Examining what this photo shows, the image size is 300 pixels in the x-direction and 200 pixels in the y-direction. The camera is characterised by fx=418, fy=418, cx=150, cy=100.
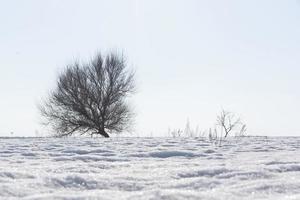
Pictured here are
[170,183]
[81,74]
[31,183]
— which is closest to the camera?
[31,183]

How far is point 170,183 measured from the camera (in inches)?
81.6

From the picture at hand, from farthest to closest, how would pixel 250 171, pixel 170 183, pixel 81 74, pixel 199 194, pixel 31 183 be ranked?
1. pixel 81 74
2. pixel 250 171
3. pixel 170 183
4. pixel 31 183
5. pixel 199 194

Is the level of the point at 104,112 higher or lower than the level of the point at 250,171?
higher

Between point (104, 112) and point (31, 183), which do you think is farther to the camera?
point (104, 112)

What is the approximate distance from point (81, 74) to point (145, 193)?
19715 mm

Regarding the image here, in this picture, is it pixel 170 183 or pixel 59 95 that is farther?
pixel 59 95

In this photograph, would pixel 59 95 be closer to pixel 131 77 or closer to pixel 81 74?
pixel 81 74

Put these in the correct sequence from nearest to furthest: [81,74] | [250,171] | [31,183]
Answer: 1. [31,183]
2. [250,171]
3. [81,74]

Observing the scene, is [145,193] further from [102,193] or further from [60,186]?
[60,186]

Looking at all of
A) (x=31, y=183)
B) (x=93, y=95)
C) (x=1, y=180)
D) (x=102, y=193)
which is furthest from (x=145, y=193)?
(x=93, y=95)

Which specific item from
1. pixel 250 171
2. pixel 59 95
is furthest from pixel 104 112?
pixel 250 171

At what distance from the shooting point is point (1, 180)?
2016 millimetres

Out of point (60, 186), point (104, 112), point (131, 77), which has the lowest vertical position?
point (60, 186)

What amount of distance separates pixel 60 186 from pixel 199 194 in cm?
68
